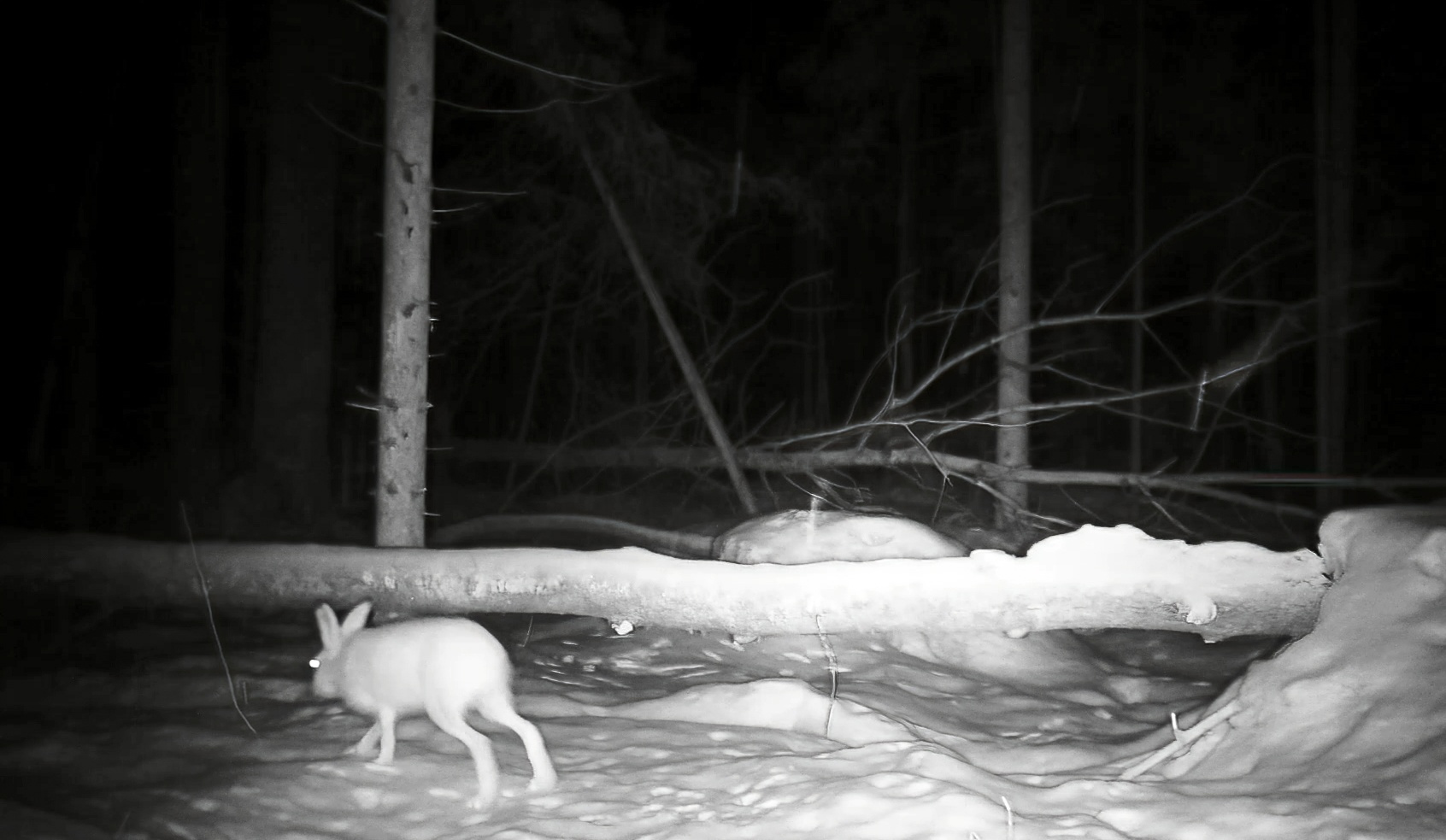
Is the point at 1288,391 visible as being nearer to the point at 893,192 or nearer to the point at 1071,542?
the point at 893,192

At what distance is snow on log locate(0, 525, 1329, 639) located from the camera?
5.25 meters

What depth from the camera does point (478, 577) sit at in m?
5.84

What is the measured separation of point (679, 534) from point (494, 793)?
15.9ft

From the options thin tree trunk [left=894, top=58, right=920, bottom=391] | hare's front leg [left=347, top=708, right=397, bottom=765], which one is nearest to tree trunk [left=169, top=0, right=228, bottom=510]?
hare's front leg [left=347, top=708, right=397, bottom=765]

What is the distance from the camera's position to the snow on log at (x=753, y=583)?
207 inches

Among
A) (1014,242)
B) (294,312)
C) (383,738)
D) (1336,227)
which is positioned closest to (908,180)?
(1336,227)

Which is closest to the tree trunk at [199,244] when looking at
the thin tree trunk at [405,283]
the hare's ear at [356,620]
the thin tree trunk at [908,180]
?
the thin tree trunk at [405,283]

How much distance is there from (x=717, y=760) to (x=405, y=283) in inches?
152

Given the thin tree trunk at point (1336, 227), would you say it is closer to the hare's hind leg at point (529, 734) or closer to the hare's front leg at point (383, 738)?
the hare's hind leg at point (529, 734)

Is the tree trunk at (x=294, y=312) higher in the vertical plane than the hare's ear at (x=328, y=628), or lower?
higher

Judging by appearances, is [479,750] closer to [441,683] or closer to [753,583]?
[441,683]

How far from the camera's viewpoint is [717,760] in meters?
4.58

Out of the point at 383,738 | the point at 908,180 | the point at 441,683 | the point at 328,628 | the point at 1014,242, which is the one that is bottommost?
Answer: the point at 383,738

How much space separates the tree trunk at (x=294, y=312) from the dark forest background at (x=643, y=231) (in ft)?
0.12
